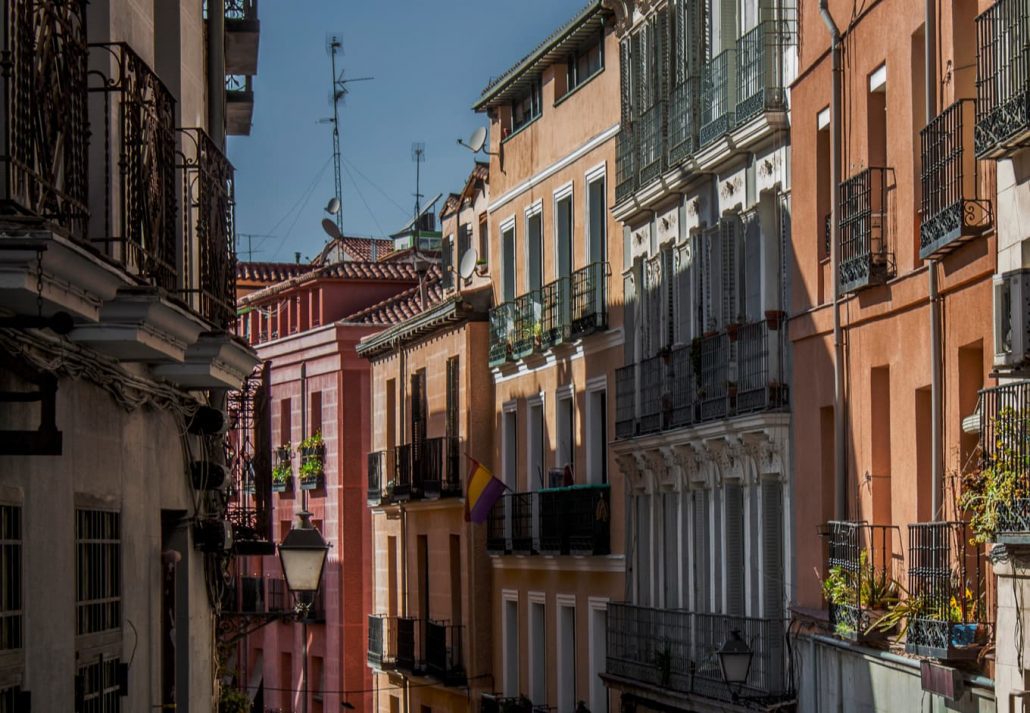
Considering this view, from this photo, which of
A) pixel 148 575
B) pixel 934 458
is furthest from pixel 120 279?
pixel 934 458

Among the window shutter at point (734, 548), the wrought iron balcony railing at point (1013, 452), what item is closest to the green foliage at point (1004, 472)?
the wrought iron balcony railing at point (1013, 452)

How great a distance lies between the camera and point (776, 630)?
2681 cm

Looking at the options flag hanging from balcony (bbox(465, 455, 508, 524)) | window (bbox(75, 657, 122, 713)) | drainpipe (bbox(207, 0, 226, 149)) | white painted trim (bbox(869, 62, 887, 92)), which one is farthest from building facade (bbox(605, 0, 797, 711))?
window (bbox(75, 657, 122, 713))

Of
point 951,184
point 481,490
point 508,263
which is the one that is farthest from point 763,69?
point 508,263

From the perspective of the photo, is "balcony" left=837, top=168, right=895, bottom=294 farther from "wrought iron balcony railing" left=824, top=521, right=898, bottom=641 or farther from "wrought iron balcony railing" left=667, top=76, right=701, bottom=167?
"wrought iron balcony railing" left=667, top=76, right=701, bottom=167

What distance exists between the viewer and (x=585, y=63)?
3869cm

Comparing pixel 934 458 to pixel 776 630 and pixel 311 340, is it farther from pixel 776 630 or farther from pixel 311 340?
pixel 311 340

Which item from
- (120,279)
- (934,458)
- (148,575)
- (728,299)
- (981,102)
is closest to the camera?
(120,279)

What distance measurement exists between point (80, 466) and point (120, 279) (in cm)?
230

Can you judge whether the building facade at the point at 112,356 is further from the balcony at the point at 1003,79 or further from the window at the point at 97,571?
the balcony at the point at 1003,79

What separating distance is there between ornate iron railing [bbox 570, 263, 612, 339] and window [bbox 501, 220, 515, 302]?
192 inches

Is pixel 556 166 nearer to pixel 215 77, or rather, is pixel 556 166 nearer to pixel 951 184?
pixel 215 77

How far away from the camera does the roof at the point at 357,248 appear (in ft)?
206

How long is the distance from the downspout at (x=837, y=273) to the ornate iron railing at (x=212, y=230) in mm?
8458
